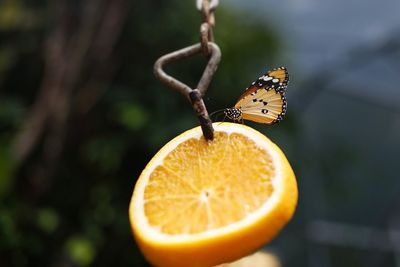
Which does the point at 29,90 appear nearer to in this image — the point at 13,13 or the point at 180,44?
the point at 13,13

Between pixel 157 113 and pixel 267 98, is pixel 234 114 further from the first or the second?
pixel 157 113

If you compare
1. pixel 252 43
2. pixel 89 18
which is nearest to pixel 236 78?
pixel 252 43

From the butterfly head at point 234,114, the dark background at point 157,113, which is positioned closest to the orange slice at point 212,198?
the butterfly head at point 234,114

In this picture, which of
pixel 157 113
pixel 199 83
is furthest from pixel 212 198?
pixel 157 113

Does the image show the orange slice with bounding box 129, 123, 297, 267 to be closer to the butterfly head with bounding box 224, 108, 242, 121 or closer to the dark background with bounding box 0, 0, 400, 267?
the butterfly head with bounding box 224, 108, 242, 121

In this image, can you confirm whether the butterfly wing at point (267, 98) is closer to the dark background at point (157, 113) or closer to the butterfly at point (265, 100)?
the butterfly at point (265, 100)

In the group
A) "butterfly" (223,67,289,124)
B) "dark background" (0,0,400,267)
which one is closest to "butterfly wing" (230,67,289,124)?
"butterfly" (223,67,289,124)
